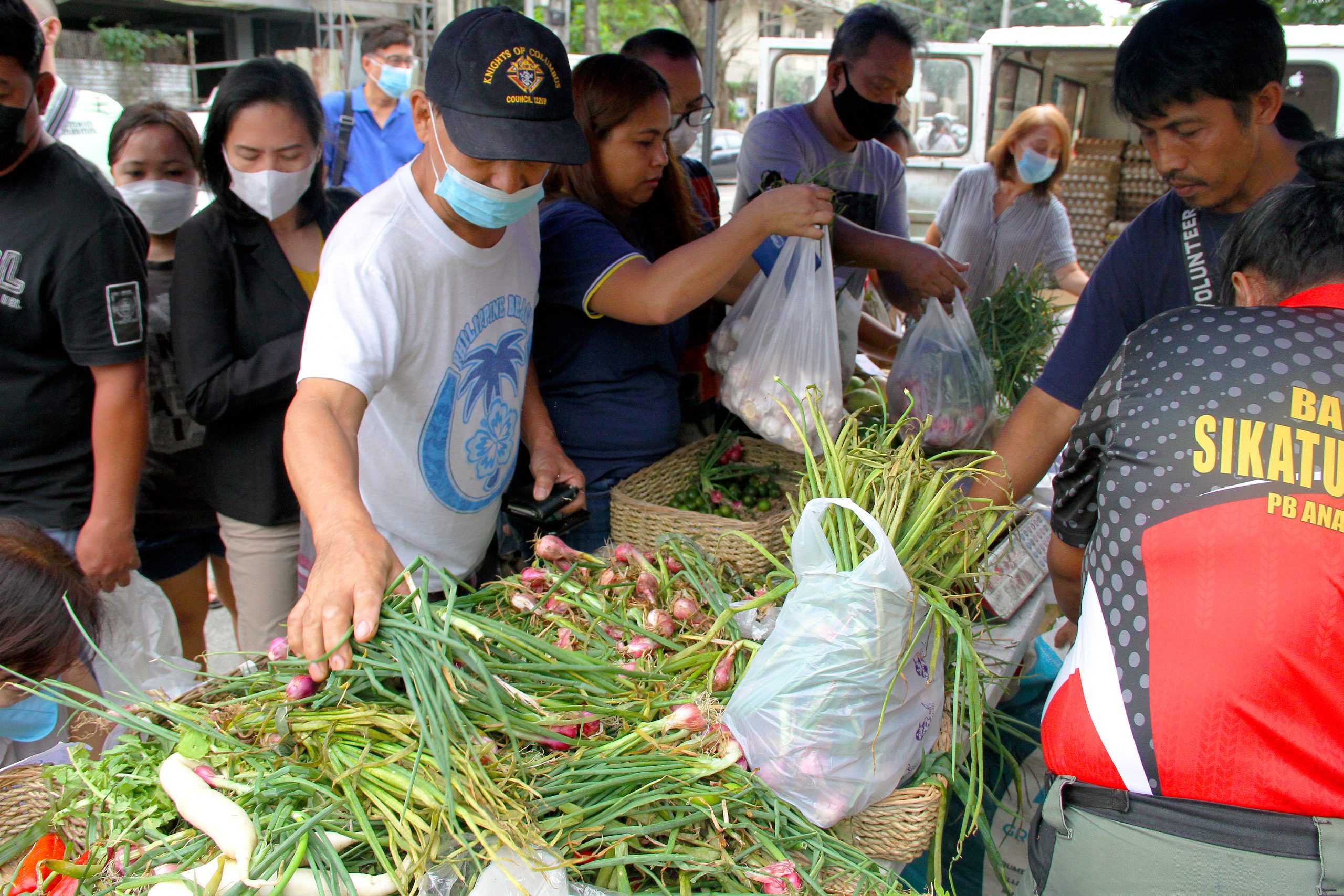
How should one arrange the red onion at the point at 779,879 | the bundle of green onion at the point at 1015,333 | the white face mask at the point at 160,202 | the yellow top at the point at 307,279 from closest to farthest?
the red onion at the point at 779,879 < the yellow top at the point at 307,279 < the white face mask at the point at 160,202 < the bundle of green onion at the point at 1015,333

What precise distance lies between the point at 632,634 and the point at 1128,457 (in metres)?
0.79

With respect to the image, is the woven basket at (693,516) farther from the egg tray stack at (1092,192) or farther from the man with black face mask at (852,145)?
the egg tray stack at (1092,192)

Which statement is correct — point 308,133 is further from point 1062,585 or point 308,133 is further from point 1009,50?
point 1009,50

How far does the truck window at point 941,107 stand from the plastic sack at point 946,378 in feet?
15.8

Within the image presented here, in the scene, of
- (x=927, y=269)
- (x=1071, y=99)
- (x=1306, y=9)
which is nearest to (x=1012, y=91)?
(x=1071, y=99)

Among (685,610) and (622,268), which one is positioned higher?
(622,268)

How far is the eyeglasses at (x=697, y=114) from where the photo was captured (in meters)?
2.95

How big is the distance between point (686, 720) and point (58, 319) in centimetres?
169

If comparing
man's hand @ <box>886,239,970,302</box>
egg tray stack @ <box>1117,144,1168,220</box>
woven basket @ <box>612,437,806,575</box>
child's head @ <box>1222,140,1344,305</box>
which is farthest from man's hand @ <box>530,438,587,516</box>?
egg tray stack @ <box>1117,144,1168,220</box>

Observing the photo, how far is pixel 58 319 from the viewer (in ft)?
6.51

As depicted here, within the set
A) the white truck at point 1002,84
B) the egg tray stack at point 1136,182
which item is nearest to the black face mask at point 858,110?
the white truck at point 1002,84

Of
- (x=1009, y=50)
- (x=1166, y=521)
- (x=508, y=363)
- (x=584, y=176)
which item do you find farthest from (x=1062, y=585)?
(x=1009, y=50)

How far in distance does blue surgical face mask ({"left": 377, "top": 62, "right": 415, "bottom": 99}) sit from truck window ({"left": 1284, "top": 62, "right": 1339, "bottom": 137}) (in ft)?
16.0

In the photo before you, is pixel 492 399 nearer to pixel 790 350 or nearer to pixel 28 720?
pixel 790 350
